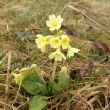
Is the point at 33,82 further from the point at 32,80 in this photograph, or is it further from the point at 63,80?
the point at 63,80

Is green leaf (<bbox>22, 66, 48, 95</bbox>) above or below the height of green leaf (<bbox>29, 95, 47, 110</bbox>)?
above

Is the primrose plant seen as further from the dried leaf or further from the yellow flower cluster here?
the dried leaf

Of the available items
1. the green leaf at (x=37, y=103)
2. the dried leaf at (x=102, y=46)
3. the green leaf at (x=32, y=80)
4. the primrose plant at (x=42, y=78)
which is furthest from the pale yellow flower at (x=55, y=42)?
the dried leaf at (x=102, y=46)

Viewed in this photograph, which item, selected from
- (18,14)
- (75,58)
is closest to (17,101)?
(75,58)

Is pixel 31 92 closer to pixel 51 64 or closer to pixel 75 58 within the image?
pixel 51 64

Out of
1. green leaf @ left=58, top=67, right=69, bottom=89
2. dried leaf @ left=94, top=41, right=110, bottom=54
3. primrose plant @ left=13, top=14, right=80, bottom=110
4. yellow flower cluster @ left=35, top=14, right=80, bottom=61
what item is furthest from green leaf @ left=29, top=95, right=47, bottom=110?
dried leaf @ left=94, top=41, right=110, bottom=54

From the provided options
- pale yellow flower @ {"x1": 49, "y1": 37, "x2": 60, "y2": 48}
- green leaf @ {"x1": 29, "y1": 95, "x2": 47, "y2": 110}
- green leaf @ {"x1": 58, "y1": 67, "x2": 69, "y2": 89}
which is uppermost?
pale yellow flower @ {"x1": 49, "y1": 37, "x2": 60, "y2": 48}

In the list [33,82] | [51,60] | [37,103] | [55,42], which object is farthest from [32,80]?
[51,60]

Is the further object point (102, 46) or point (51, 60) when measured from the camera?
point (102, 46)
